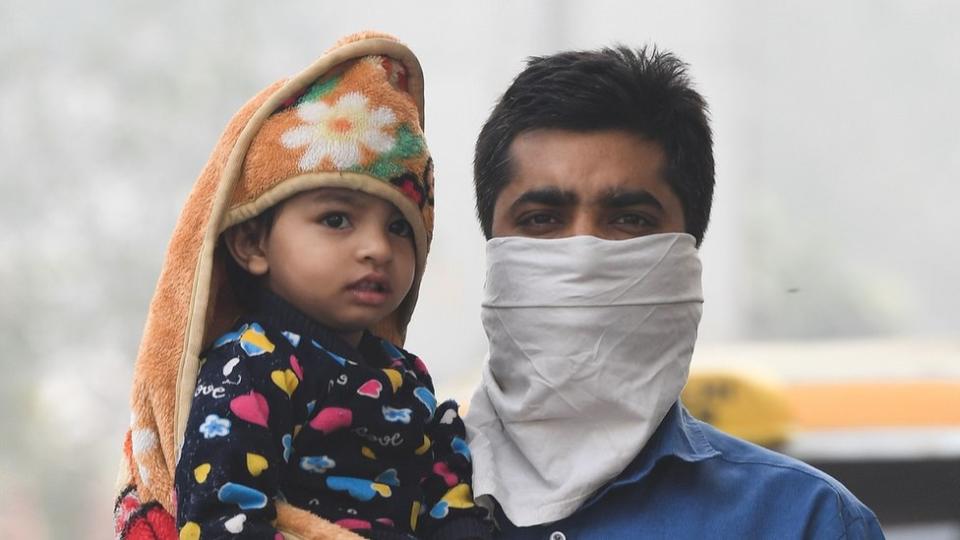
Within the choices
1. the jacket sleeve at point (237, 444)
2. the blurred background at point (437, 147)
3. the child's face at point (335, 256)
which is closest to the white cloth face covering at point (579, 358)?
the child's face at point (335, 256)

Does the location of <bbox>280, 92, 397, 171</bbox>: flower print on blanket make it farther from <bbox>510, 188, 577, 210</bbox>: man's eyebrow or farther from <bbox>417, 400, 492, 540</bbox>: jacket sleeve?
<bbox>417, 400, 492, 540</bbox>: jacket sleeve

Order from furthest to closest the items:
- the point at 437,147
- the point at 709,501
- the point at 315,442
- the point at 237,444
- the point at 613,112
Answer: the point at 437,147 → the point at 613,112 → the point at 709,501 → the point at 315,442 → the point at 237,444

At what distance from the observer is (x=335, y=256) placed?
218 cm

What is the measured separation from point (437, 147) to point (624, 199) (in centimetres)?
514

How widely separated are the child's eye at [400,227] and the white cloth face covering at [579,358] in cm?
18

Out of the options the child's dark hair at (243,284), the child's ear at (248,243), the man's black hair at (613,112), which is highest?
the man's black hair at (613,112)

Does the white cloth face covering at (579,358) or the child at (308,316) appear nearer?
the child at (308,316)

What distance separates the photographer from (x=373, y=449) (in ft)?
7.22

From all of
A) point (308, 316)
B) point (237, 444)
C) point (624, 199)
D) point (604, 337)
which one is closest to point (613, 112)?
point (624, 199)

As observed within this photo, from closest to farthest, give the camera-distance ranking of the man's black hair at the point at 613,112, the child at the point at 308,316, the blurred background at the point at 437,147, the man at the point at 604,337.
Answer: the child at the point at 308,316, the man at the point at 604,337, the man's black hair at the point at 613,112, the blurred background at the point at 437,147

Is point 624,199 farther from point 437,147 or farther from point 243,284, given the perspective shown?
point 437,147

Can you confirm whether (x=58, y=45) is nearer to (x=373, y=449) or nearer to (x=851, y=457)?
(x=851, y=457)

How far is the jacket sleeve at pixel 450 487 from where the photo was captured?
221cm

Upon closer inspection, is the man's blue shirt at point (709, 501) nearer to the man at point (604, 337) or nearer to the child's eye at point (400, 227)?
the man at point (604, 337)
